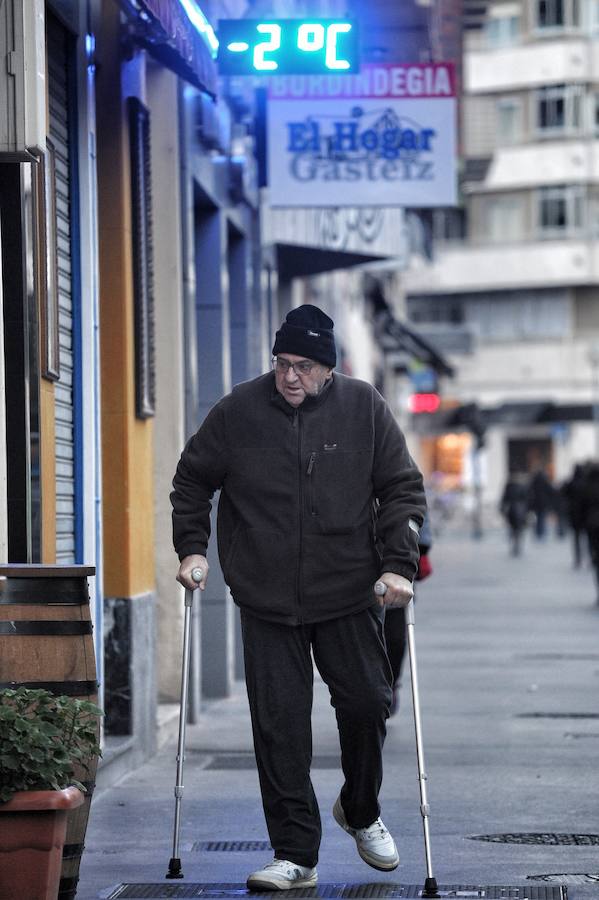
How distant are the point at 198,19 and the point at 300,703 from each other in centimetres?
406

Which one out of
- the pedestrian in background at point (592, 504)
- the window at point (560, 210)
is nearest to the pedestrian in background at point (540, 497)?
the window at point (560, 210)

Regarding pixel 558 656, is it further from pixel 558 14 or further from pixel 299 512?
pixel 558 14

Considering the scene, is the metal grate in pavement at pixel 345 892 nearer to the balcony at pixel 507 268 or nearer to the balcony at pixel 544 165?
the balcony at pixel 507 268

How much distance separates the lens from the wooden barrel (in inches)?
232

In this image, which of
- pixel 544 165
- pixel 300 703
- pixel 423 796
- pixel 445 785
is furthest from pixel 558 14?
pixel 423 796

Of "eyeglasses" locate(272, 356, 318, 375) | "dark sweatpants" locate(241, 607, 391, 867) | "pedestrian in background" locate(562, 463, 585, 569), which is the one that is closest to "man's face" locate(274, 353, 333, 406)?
"eyeglasses" locate(272, 356, 318, 375)

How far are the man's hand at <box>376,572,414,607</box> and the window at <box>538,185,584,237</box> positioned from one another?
6512cm

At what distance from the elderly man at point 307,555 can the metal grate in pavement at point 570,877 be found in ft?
1.83

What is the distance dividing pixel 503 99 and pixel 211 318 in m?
60.1

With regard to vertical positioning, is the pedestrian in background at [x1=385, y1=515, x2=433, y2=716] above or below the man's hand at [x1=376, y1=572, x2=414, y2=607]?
below

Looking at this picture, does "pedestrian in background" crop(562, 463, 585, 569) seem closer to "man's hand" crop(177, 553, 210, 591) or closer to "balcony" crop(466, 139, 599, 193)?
"man's hand" crop(177, 553, 210, 591)

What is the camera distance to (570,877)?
7043 millimetres

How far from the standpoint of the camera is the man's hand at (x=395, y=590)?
6672 mm

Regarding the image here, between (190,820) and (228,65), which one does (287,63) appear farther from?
(190,820)
